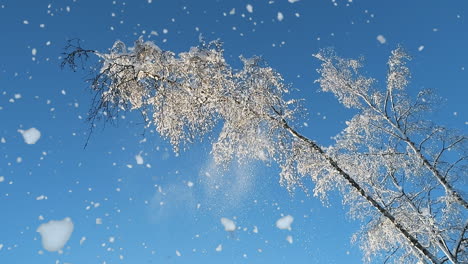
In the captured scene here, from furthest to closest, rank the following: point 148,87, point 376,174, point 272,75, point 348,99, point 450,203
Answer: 1. point 348,99
2. point 376,174
3. point 450,203
4. point 272,75
5. point 148,87

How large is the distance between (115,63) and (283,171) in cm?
295

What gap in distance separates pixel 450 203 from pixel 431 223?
195 centimetres

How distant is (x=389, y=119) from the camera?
9.84 metres

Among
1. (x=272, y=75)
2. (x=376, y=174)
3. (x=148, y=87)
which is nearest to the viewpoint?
(x=148, y=87)

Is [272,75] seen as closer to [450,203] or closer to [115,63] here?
[115,63]

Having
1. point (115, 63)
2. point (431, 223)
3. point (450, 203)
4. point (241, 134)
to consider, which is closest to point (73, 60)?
point (115, 63)

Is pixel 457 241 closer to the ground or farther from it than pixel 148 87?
closer to the ground

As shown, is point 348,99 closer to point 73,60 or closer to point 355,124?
point 355,124

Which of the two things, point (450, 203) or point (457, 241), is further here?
point (450, 203)

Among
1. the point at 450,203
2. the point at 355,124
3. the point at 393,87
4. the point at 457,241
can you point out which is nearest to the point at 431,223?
the point at 457,241

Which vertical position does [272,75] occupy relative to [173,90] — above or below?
above

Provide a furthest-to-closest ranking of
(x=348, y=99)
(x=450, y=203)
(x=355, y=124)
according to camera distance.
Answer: (x=348, y=99) < (x=355, y=124) < (x=450, y=203)

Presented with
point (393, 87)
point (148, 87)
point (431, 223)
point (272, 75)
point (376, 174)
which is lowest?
point (431, 223)

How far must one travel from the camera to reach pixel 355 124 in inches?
385
